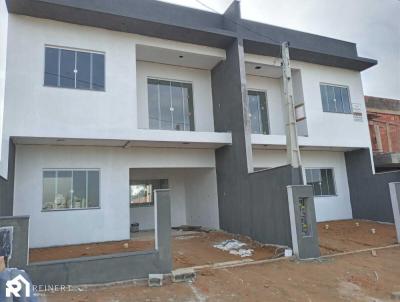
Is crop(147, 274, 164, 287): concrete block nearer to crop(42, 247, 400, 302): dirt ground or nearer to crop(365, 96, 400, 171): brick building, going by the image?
crop(42, 247, 400, 302): dirt ground

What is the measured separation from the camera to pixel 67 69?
32.4 feet

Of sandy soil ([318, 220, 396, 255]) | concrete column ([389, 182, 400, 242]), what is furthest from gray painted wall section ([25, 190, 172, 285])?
concrete column ([389, 182, 400, 242])

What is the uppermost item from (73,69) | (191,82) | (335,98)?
(191,82)

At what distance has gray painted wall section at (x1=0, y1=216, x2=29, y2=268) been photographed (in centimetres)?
546

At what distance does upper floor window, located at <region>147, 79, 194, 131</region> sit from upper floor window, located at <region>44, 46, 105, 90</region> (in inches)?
92.6

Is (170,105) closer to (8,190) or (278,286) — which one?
(8,190)

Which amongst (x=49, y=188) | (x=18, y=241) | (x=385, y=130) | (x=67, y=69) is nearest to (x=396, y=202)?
(x=18, y=241)

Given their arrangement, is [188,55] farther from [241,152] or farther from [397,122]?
[397,122]

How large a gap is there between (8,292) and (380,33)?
1561cm

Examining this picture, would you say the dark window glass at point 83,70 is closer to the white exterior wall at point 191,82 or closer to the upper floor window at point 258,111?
the white exterior wall at point 191,82

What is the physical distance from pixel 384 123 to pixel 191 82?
13.8 meters

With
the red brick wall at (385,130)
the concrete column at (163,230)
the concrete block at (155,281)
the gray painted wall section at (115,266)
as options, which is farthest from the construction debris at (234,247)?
the red brick wall at (385,130)

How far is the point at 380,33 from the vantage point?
13273mm

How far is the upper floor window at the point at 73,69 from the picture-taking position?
31.7ft
